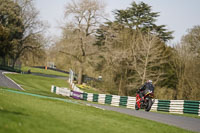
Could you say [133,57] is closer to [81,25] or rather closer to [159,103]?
[81,25]

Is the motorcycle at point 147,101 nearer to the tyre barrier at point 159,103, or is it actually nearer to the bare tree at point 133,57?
the tyre barrier at point 159,103

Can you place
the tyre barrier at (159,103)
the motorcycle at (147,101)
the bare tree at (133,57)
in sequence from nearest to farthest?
1. the motorcycle at (147,101)
2. the tyre barrier at (159,103)
3. the bare tree at (133,57)

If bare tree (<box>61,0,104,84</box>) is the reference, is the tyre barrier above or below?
below

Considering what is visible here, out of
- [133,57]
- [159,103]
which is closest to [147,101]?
[159,103]

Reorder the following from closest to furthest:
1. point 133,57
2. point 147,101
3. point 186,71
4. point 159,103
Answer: point 147,101
point 159,103
point 186,71
point 133,57

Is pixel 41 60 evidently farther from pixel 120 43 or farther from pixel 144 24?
pixel 144 24

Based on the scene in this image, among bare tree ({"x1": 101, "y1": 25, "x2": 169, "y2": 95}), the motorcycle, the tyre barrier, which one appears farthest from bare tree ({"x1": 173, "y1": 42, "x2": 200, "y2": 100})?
the motorcycle

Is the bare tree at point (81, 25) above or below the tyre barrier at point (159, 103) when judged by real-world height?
above

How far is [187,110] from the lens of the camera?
25734 millimetres

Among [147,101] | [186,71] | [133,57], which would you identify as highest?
[133,57]

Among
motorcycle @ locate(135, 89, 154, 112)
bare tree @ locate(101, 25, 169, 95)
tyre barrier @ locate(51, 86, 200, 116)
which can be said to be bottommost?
tyre barrier @ locate(51, 86, 200, 116)

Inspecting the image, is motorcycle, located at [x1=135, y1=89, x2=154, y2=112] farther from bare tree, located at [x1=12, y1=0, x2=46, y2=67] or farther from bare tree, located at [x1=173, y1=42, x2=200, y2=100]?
bare tree, located at [x1=12, y1=0, x2=46, y2=67]

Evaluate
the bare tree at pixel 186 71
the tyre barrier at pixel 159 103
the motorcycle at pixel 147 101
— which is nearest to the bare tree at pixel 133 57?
the bare tree at pixel 186 71

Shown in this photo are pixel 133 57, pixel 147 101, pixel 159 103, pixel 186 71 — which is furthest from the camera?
pixel 133 57
